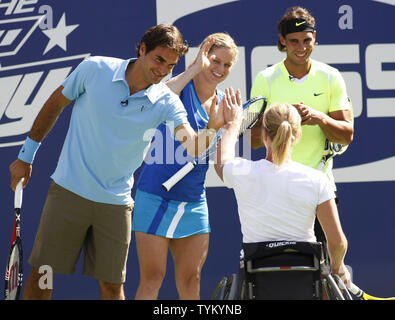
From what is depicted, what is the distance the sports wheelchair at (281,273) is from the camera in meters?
2.85

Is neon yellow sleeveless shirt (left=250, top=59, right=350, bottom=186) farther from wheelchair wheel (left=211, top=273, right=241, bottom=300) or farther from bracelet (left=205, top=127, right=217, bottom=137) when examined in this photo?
Answer: wheelchair wheel (left=211, top=273, right=241, bottom=300)

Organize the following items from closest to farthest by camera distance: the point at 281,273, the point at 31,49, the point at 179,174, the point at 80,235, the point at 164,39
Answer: the point at 281,273 < the point at 164,39 < the point at 80,235 < the point at 179,174 < the point at 31,49

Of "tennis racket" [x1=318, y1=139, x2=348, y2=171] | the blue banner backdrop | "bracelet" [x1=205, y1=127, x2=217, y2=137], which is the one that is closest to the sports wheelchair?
"bracelet" [x1=205, y1=127, x2=217, y2=137]

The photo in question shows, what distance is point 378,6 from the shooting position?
4.97 metres

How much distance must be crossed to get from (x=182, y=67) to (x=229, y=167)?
2.00 m

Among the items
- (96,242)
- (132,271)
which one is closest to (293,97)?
(96,242)

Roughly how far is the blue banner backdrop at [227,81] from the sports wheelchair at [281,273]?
6.66ft

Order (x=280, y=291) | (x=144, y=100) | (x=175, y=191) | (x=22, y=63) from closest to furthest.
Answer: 1. (x=280, y=291)
2. (x=144, y=100)
3. (x=175, y=191)
4. (x=22, y=63)

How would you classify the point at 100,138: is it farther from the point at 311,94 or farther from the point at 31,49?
the point at 31,49

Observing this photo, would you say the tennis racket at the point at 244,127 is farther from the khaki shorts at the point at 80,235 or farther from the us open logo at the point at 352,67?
the us open logo at the point at 352,67

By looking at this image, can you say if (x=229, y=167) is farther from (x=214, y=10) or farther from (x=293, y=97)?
(x=214, y=10)

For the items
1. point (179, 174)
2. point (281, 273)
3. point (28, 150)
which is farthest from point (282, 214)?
point (28, 150)

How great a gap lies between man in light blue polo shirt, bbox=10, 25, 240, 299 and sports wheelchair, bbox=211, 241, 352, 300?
732mm

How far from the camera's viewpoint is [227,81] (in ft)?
16.3
